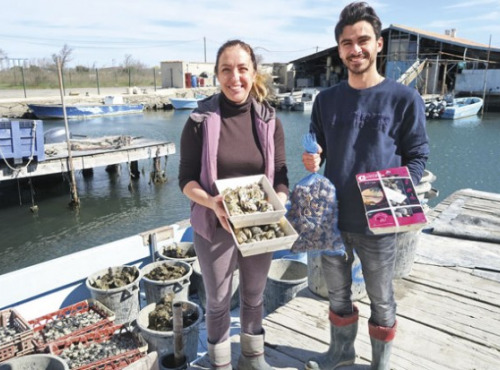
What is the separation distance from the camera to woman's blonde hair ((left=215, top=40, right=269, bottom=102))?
2.01 metres

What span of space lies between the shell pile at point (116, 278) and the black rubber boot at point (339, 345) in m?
2.31

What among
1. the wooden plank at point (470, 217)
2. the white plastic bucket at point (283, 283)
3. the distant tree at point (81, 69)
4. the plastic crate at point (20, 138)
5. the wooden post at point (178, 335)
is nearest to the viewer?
the wooden post at point (178, 335)

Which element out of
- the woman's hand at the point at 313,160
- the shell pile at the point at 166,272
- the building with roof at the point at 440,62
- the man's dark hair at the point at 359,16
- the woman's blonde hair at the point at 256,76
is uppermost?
the building with roof at the point at 440,62

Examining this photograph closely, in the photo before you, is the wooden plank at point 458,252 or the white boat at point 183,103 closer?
the wooden plank at point 458,252

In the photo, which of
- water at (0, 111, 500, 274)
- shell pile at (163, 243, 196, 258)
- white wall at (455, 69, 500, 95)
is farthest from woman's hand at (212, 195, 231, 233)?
white wall at (455, 69, 500, 95)

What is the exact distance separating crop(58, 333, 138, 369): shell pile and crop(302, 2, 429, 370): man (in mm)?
1818

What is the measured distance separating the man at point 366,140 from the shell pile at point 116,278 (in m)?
2.55

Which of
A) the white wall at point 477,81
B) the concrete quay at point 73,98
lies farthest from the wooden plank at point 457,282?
the white wall at point 477,81

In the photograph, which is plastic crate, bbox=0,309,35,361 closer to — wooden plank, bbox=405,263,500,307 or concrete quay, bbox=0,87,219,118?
wooden plank, bbox=405,263,500,307

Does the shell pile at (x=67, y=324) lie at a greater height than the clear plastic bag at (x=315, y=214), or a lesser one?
lesser

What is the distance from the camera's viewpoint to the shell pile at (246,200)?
1932 mm

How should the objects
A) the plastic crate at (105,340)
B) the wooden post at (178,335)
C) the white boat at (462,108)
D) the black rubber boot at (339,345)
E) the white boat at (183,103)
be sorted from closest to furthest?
1. the black rubber boot at (339,345)
2. the wooden post at (178,335)
3. the plastic crate at (105,340)
4. the white boat at (462,108)
5. the white boat at (183,103)

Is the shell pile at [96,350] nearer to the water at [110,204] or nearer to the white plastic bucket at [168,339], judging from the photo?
the white plastic bucket at [168,339]

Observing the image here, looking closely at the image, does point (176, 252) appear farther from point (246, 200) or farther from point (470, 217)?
point (470, 217)
